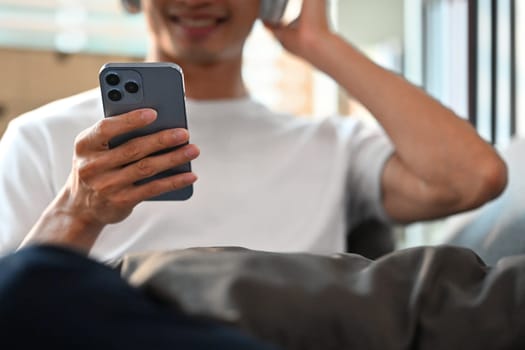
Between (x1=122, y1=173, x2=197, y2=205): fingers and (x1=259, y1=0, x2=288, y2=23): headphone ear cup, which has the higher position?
(x1=259, y1=0, x2=288, y2=23): headphone ear cup

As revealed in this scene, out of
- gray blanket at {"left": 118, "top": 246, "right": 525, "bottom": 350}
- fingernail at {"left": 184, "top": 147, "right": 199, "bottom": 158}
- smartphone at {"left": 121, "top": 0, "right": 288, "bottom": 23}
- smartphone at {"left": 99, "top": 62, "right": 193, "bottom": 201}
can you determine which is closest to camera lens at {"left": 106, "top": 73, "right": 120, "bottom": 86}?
smartphone at {"left": 99, "top": 62, "right": 193, "bottom": 201}

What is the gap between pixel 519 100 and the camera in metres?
1.68

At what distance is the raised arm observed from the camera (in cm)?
111

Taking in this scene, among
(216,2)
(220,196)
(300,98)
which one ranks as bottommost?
(300,98)

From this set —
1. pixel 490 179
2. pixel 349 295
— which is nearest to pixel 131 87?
pixel 349 295

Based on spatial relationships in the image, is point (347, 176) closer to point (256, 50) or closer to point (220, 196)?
point (220, 196)

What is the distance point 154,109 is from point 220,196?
13.0 inches

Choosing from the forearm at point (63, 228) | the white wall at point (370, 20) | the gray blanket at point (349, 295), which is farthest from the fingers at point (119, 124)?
the white wall at point (370, 20)

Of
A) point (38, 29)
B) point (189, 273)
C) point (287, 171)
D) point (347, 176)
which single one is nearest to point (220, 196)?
point (287, 171)

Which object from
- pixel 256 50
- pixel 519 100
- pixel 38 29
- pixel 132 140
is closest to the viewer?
pixel 132 140

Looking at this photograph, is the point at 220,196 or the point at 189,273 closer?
the point at 189,273

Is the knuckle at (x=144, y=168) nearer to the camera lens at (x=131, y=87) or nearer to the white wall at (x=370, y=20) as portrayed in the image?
the camera lens at (x=131, y=87)

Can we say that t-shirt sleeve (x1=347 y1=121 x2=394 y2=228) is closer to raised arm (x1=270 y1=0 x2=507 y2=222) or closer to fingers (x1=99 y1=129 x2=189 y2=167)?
raised arm (x1=270 y1=0 x2=507 y2=222)

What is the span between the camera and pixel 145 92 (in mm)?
800
